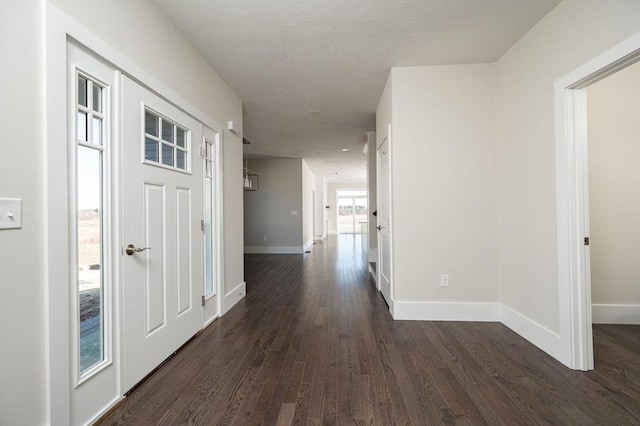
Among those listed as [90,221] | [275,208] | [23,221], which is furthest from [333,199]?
[23,221]

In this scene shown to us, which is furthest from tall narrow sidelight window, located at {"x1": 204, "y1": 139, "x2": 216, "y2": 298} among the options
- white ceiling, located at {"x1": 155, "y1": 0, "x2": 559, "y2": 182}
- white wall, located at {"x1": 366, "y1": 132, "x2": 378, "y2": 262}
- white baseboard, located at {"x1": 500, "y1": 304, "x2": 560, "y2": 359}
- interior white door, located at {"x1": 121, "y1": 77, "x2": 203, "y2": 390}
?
white wall, located at {"x1": 366, "y1": 132, "x2": 378, "y2": 262}

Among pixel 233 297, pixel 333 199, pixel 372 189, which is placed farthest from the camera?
pixel 333 199

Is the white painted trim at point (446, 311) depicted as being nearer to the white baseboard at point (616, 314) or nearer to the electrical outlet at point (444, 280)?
the electrical outlet at point (444, 280)

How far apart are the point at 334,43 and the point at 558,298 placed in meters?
2.71

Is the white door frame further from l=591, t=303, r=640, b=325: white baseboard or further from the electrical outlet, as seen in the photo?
l=591, t=303, r=640, b=325: white baseboard

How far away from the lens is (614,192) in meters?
2.73

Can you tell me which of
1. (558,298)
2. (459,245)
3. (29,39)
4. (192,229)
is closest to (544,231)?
(558,298)

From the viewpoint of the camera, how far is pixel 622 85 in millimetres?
2672

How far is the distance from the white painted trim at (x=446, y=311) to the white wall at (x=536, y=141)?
19 centimetres

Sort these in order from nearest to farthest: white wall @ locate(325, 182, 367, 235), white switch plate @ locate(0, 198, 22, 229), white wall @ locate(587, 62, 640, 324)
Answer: white switch plate @ locate(0, 198, 22, 229) → white wall @ locate(587, 62, 640, 324) → white wall @ locate(325, 182, 367, 235)

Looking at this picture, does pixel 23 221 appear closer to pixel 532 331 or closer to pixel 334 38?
pixel 334 38

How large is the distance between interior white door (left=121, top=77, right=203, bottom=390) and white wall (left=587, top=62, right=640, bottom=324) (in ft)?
12.1

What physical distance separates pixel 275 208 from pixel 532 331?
6.57 meters

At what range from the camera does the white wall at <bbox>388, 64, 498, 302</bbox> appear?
2.91m
